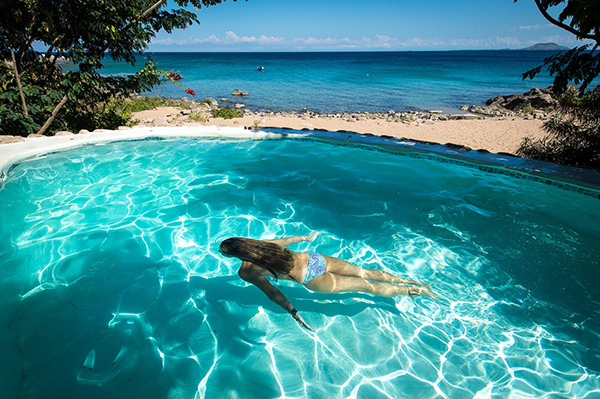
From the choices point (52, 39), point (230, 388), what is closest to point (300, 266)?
point (230, 388)

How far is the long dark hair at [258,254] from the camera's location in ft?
11.8

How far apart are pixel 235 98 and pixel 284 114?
950cm

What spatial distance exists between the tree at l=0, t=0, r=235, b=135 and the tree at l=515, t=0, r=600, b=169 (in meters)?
11.1

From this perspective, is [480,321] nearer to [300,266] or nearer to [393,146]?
[300,266]

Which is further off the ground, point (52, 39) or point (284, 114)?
point (52, 39)

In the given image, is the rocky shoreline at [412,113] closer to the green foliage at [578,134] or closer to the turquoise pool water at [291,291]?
the green foliage at [578,134]

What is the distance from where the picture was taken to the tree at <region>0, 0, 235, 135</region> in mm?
8945

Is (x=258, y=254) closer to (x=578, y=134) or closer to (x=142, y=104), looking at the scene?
(x=578, y=134)

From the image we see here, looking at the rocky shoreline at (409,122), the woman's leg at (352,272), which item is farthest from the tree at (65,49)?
the woman's leg at (352,272)

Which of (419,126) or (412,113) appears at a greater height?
(412,113)

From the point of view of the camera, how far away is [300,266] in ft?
12.6

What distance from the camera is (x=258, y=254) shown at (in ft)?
11.9

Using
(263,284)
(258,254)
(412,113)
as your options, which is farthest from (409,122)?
(263,284)

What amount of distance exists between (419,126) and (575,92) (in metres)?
8.00
